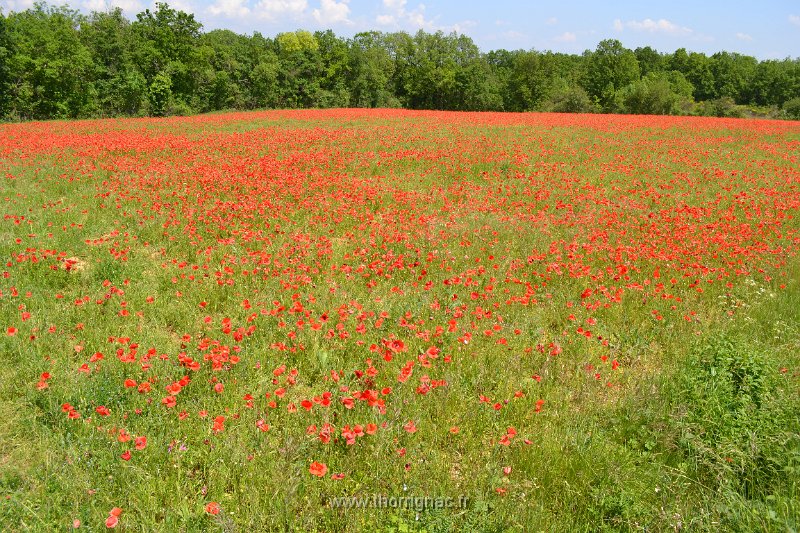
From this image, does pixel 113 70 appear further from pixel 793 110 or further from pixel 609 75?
pixel 793 110

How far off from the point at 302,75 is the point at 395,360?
6077cm

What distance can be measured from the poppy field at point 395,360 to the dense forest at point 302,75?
127 ft

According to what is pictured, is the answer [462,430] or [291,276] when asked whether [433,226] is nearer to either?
[291,276]

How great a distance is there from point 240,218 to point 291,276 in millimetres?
3124

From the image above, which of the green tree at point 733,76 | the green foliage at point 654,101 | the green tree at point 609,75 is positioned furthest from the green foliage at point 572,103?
the green tree at point 733,76

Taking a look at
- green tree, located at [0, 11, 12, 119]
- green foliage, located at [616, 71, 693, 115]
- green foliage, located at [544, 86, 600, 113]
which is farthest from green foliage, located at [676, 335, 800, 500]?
green foliage, located at [544, 86, 600, 113]

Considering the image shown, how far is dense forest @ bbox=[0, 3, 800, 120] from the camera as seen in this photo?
40.2 m

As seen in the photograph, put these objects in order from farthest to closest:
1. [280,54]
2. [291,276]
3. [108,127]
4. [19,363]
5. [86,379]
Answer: [280,54] < [108,127] < [291,276] < [19,363] < [86,379]

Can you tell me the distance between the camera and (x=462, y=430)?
12.0 feet

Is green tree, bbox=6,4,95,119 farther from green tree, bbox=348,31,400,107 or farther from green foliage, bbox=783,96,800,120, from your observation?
green foliage, bbox=783,96,800,120

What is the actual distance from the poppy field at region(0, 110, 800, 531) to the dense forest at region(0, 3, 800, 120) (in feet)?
127

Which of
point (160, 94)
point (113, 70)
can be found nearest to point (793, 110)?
point (160, 94)

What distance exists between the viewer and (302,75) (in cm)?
5850

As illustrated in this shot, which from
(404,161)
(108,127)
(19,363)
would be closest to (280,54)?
(108,127)
